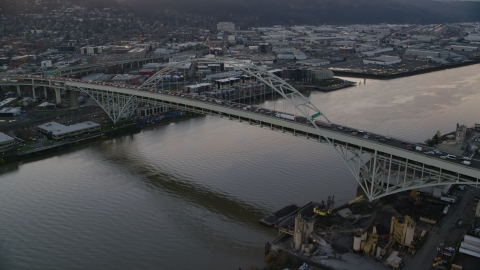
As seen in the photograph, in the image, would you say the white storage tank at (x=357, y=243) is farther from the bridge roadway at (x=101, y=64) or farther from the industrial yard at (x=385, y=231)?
the bridge roadway at (x=101, y=64)

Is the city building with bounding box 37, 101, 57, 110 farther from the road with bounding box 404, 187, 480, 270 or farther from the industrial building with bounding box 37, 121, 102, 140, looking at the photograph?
the road with bounding box 404, 187, 480, 270

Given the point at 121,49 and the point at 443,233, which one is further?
the point at 121,49

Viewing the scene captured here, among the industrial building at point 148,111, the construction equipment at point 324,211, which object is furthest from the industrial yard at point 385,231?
the industrial building at point 148,111

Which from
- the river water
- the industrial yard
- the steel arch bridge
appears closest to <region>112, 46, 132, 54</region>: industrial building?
the river water

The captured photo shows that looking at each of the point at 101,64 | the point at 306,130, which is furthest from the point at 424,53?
the point at 306,130

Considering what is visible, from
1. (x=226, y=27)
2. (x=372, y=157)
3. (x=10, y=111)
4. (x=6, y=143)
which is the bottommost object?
(x=6, y=143)

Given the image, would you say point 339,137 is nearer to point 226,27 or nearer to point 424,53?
point 424,53

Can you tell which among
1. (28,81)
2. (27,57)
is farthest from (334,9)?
(28,81)
